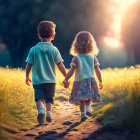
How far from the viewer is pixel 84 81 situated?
3654mm

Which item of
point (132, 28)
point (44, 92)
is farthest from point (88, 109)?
point (132, 28)

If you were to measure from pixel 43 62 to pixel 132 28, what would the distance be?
1777 cm

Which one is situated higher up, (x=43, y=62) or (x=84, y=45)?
(x=84, y=45)

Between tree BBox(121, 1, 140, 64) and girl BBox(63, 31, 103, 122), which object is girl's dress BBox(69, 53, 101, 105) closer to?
girl BBox(63, 31, 103, 122)

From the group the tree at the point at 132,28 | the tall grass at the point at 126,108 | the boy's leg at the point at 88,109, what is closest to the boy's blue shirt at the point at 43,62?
the boy's leg at the point at 88,109

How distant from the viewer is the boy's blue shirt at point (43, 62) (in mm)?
3529

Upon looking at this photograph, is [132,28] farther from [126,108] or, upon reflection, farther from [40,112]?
[40,112]

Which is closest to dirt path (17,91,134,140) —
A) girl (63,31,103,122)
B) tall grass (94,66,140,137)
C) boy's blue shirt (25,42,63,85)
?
tall grass (94,66,140,137)

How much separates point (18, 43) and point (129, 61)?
38.7 feet

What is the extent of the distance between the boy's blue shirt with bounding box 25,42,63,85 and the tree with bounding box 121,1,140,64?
56.9ft

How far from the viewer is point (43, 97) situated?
3494 millimetres

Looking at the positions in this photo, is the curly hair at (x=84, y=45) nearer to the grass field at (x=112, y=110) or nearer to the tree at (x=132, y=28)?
the grass field at (x=112, y=110)

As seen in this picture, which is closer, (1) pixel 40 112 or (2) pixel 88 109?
(1) pixel 40 112

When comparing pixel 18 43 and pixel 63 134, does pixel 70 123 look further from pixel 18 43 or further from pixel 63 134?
pixel 18 43
